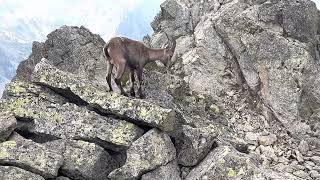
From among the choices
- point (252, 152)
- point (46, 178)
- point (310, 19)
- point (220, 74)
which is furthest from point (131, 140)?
point (310, 19)

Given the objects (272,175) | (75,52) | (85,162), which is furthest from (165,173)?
(75,52)

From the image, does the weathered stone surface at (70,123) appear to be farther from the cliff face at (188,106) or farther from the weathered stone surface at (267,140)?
the weathered stone surface at (267,140)

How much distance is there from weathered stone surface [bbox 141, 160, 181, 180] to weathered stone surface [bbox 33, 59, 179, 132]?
4.41 feet

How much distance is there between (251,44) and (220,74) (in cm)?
218

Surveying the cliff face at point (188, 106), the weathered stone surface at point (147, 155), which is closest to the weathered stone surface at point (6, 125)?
the cliff face at point (188, 106)

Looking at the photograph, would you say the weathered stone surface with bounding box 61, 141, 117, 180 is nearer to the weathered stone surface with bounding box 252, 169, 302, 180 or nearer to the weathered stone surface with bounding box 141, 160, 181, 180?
the weathered stone surface with bounding box 141, 160, 181, 180

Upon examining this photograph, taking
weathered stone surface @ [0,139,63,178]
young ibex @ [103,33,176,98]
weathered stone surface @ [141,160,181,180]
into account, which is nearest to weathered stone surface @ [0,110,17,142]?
weathered stone surface @ [0,139,63,178]

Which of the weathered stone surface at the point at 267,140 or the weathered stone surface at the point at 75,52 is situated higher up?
the weathered stone surface at the point at 75,52

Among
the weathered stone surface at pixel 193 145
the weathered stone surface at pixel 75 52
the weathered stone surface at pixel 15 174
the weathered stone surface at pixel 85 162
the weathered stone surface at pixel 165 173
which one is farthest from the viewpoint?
the weathered stone surface at pixel 75 52

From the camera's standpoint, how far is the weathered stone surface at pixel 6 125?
52.1 feet

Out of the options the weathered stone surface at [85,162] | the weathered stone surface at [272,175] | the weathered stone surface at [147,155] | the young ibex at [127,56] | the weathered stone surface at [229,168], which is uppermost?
the young ibex at [127,56]

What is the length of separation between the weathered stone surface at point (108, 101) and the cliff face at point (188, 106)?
0.13 ft

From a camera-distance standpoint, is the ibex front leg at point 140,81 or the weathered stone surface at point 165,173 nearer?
the weathered stone surface at point 165,173

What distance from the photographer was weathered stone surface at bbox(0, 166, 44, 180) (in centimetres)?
1436
